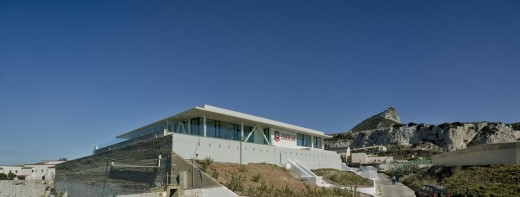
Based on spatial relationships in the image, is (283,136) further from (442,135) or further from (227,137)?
(442,135)

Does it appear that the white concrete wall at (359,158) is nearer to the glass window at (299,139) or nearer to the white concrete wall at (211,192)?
the glass window at (299,139)

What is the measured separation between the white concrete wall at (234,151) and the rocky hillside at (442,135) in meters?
71.9

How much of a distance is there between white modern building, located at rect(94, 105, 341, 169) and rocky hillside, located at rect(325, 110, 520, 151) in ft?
232

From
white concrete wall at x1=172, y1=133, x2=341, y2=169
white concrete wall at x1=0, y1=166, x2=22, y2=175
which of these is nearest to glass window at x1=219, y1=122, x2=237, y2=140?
white concrete wall at x1=172, y1=133, x2=341, y2=169

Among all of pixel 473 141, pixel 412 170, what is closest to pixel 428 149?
pixel 473 141

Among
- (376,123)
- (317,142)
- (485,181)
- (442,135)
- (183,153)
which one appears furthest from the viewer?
(376,123)

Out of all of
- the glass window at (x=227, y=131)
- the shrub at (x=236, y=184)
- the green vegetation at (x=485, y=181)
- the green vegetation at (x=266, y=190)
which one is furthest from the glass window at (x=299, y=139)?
the shrub at (x=236, y=184)

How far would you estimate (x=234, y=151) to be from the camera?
29844 millimetres

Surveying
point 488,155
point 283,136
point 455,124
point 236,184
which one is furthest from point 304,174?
point 455,124

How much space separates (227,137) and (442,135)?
88.6 meters

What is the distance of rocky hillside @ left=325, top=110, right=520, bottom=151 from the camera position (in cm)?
9325

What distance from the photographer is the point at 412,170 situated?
5166cm

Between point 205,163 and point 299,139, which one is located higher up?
point 299,139

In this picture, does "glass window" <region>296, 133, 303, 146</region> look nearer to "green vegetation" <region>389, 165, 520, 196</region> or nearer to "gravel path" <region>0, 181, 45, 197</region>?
"green vegetation" <region>389, 165, 520, 196</region>
